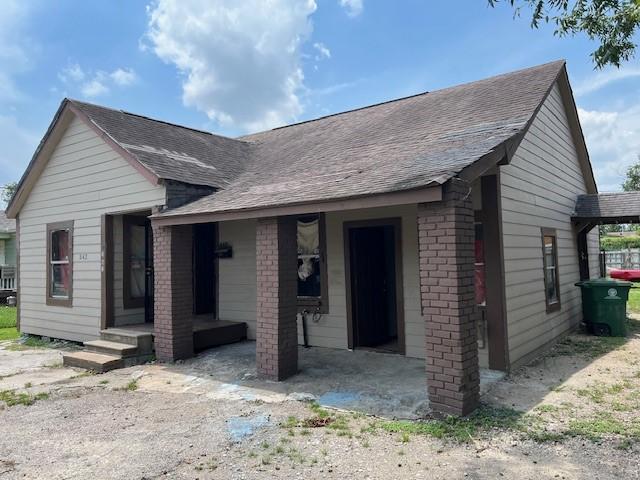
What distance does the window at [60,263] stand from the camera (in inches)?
384

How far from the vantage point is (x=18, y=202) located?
10914mm

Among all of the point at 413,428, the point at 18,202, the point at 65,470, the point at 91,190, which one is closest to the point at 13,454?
the point at 65,470

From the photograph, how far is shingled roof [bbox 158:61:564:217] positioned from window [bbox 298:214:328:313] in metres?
1.00

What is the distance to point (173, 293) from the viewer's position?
7547 mm

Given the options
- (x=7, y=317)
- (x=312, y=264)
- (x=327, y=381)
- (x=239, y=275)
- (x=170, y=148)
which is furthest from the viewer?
(x=7, y=317)

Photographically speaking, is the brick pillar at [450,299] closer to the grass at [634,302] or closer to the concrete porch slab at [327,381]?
the concrete porch slab at [327,381]

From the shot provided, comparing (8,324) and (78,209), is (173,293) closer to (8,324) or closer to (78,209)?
(78,209)

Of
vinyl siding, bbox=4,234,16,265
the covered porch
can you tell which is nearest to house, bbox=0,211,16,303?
vinyl siding, bbox=4,234,16,265

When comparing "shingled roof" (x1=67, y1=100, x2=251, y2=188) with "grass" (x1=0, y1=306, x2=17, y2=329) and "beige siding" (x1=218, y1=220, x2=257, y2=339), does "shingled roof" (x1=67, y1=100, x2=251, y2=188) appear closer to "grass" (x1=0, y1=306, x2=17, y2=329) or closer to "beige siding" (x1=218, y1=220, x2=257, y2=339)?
"beige siding" (x1=218, y1=220, x2=257, y2=339)

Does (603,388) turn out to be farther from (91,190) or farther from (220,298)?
(91,190)

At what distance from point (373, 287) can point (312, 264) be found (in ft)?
3.83

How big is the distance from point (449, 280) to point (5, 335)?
37.8 feet

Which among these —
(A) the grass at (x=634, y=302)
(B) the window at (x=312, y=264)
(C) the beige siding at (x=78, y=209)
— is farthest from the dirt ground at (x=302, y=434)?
(A) the grass at (x=634, y=302)

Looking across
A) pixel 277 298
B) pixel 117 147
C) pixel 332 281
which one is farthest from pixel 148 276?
pixel 277 298
